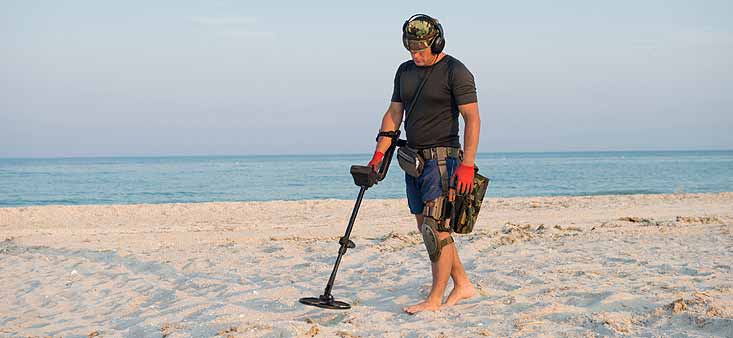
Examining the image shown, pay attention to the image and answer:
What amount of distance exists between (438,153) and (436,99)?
0.35 metres

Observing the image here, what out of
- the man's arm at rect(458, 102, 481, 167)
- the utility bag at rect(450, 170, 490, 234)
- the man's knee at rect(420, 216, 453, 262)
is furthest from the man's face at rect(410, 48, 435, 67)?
the man's knee at rect(420, 216, 453, 262)

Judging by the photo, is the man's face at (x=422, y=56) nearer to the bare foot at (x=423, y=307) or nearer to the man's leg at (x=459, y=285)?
the man's leg at (x=459, y=285)

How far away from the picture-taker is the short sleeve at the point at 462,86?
471 cm

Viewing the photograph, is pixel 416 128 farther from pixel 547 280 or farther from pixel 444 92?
pixel 547 280

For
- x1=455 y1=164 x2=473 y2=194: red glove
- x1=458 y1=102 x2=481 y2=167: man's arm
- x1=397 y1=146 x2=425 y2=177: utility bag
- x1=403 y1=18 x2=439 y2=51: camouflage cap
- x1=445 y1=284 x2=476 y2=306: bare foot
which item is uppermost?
x1=403 y1=18 x2=439 y2=51: camouflage cap

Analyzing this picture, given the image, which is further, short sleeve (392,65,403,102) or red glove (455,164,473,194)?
short sleeve (392,65,403,102)

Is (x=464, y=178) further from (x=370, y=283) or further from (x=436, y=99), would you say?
(x=370, y=283)

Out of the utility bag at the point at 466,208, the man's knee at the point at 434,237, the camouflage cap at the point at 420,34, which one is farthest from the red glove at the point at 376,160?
the camouflage cap at the point at 420,34

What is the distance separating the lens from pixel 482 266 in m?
6.66

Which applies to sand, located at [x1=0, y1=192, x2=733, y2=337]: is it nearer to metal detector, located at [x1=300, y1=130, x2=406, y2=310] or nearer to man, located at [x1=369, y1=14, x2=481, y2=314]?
metal detector, located at [x1=300, y1=130, x2=406, y2=310]

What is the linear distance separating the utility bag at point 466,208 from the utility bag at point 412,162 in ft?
1.05

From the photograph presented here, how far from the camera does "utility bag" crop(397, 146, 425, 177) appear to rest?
4867 millimetres

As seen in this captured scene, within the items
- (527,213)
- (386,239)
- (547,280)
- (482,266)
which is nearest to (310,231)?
(386,239)

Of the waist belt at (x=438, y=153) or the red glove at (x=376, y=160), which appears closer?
the waist belt at (x=438, y=153)
